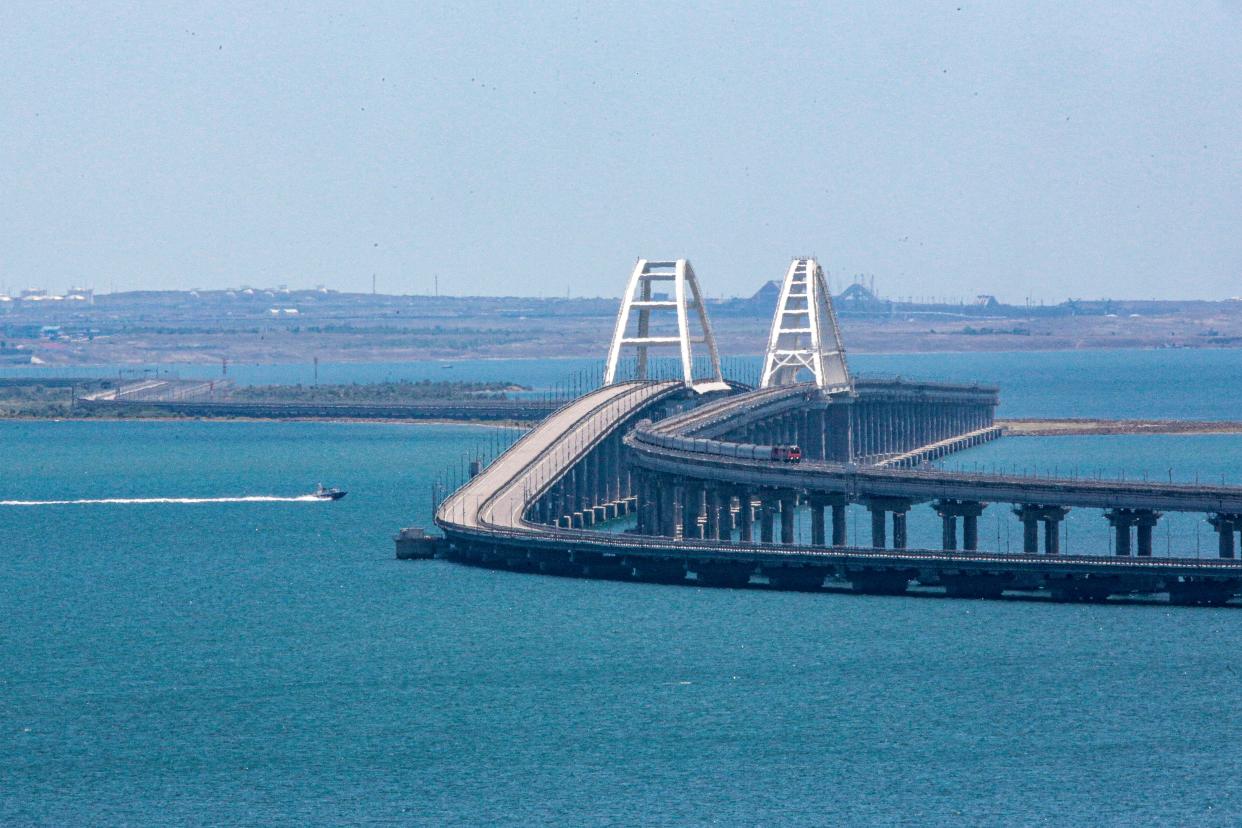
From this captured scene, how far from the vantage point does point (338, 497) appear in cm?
15025

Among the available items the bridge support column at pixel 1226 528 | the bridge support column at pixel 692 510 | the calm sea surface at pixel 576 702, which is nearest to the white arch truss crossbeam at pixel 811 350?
the bridge support column at pixel 692 510

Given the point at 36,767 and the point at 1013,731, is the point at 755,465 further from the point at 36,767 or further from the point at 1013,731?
the point at 36,767

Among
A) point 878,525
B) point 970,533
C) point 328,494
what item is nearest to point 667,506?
point 878,525

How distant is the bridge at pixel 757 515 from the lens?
101062mm

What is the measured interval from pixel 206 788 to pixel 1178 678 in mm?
32056

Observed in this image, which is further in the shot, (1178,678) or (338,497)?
(338,497)

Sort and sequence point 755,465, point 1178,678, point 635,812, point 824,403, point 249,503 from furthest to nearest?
1. point 824,403
2. point 249,503
3. point 755,465
4. point 1178,678
5. point 635,812

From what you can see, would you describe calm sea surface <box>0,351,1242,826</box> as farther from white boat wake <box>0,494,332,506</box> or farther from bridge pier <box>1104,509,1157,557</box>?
white boat wake <box>0,494,332,506</box>

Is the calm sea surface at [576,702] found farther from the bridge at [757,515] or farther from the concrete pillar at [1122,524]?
the concrete pillar at [1122,524]

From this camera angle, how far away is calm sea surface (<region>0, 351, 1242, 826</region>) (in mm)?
69188

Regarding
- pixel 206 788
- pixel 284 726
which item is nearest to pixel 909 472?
pixel 284 726

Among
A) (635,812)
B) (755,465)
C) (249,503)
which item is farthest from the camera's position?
(249,503)

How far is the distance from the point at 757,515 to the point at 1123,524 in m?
40.8

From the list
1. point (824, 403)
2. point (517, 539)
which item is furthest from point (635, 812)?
point (824, 403)
